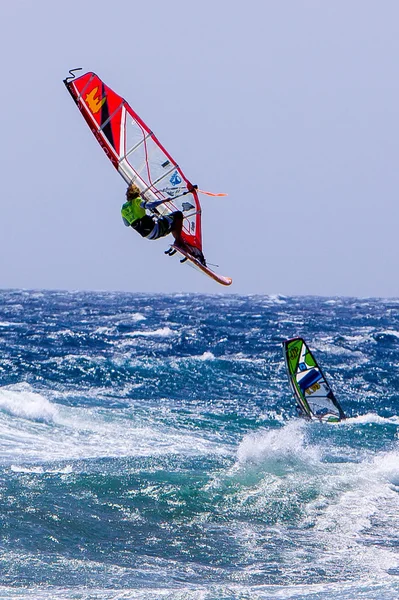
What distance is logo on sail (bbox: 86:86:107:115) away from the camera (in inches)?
381

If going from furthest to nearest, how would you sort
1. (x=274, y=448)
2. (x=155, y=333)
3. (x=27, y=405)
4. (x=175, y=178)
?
(x=155, y=333) → (x=27, y=405) → (x=274, y=448) → (x=175, y=178)

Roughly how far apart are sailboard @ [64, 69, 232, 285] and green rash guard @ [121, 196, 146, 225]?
2.18ft

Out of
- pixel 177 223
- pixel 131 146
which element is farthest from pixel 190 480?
pixel 131 146

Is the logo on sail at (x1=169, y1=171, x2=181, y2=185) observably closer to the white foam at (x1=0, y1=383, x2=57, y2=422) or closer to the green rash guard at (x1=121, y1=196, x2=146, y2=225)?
the green rash guard at (x1=121, y1=196, x2=146, y2=225)

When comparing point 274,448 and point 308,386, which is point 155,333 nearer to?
point 308,386

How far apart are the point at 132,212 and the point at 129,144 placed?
1254 mm

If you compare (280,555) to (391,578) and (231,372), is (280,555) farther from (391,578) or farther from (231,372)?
(231,372)

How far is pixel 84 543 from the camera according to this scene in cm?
943

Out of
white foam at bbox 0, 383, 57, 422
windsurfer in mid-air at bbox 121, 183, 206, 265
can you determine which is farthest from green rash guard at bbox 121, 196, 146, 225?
white foam at bbox 0, 383, 57, 422

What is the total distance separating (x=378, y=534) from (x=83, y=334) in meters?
18.9

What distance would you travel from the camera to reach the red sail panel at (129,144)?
970cm

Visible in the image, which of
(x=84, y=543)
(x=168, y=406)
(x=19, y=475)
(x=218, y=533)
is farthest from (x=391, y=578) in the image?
(x=168, y=406)

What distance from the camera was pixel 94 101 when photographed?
9.72m

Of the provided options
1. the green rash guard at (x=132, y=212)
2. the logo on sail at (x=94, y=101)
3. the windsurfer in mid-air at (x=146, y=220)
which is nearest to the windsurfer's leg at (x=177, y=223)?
the windsurfer in mid-air at (x=146, y=220)
